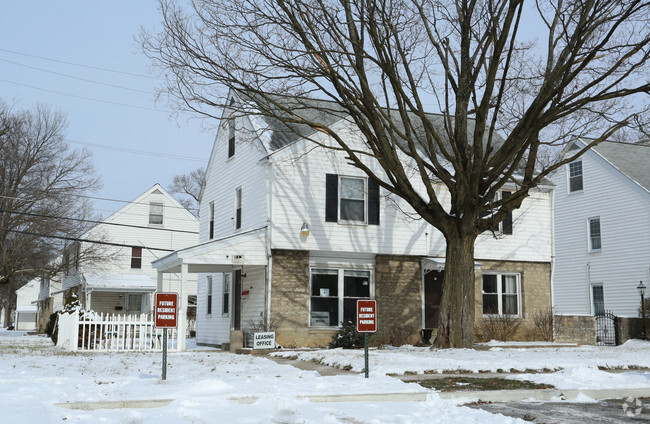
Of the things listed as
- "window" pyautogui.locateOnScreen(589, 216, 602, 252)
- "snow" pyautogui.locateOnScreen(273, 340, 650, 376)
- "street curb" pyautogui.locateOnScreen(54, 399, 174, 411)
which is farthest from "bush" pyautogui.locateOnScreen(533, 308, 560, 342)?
"street curb" pyautogui.locateOnScreen(54, 399, 174, 411)

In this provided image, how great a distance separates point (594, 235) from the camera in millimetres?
34500

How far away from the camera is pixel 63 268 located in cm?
3941

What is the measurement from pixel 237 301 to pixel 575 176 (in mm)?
20497

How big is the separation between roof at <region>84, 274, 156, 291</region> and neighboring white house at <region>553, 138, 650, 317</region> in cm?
2358

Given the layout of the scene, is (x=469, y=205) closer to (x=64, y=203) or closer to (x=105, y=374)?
(x=105, y=374)

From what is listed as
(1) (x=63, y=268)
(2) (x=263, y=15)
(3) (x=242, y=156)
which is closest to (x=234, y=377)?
(2) (x=263, y=15)

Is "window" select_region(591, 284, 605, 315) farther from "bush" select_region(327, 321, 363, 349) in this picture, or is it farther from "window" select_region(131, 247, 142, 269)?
"window" select_region(131, 247, 142, 269)

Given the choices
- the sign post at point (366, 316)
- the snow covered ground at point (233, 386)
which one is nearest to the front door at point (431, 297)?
the snow covered ground at point (233, 386)

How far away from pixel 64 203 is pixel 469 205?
2733cm

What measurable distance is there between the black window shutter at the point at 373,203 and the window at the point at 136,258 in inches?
1007

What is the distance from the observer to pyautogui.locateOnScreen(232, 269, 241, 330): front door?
24266 mm

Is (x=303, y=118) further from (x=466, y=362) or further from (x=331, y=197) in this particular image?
(x=466, y=362)

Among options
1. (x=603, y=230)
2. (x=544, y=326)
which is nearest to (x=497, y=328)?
(x=544, y=326)

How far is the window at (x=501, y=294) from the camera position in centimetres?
2522
